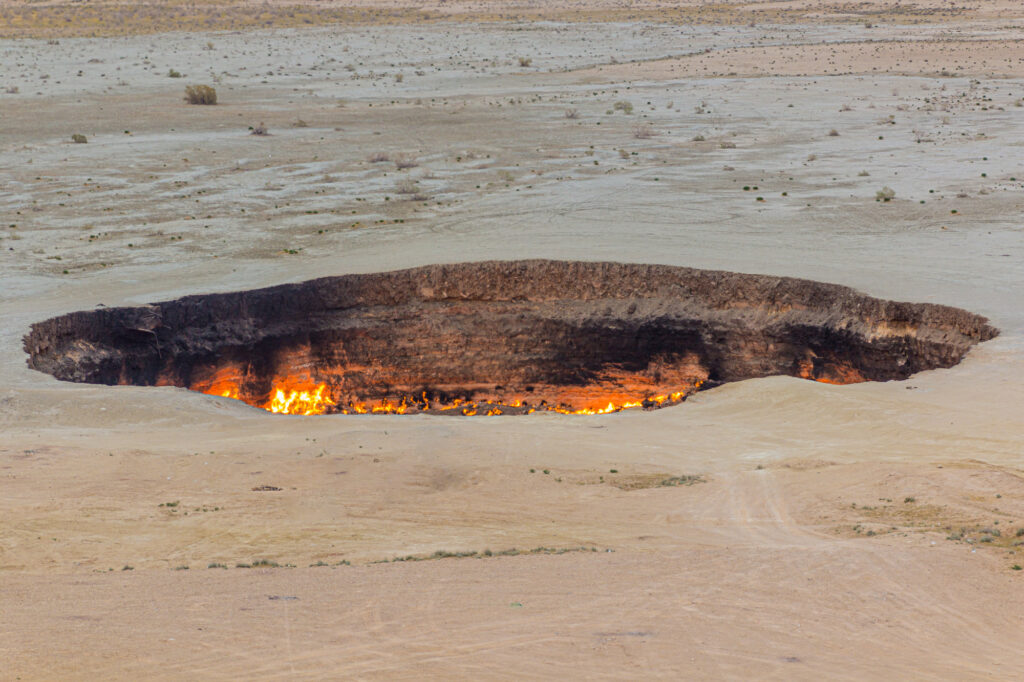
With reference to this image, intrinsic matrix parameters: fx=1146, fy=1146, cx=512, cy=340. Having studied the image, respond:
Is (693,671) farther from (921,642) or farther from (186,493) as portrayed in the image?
(186,493)

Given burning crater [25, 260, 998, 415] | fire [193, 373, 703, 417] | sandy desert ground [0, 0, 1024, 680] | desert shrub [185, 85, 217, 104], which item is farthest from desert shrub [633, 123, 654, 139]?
desert shrub [185, 85, 217, 104]

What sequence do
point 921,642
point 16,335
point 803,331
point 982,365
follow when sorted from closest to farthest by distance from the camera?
point 921,642
point 982,365
point 16,335
point 803,331

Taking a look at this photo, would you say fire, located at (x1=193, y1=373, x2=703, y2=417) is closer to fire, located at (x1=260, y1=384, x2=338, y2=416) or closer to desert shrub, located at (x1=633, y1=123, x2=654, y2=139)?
fire, located at (x1=260, y1=384, x2=338, y2=416)

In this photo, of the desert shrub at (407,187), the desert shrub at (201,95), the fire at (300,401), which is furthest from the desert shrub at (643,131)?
the fire at (300,401)

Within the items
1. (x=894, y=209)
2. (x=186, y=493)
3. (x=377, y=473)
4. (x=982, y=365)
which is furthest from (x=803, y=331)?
(x=186, y=493)

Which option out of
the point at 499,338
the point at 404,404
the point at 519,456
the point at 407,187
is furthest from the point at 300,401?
the point at 519,456

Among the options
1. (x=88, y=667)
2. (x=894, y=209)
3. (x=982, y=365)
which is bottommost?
(x=88, y=667)
